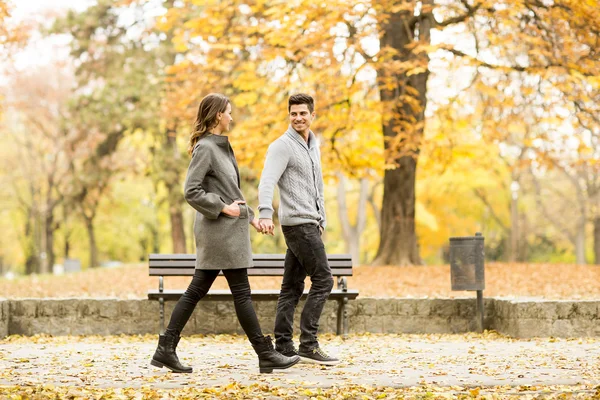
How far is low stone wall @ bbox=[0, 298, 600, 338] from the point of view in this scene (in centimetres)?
980

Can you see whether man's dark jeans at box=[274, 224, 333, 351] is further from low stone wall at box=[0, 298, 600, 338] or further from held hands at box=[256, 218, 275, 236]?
low stone wall at box=[0, 298, 600, 338]

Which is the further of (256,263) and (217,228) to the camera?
(256,263)

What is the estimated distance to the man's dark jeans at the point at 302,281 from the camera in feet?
22.3

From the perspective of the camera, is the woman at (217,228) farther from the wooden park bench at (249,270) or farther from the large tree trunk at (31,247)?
the large tree trunk at (31,247)

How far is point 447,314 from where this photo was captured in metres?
9.97

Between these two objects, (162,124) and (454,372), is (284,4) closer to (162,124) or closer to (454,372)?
(454,372)

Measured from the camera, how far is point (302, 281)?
23.6 feet

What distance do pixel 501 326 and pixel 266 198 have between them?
425cm

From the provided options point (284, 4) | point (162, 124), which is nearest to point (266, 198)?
point (284, 4)

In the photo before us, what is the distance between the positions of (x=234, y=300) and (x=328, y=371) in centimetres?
89

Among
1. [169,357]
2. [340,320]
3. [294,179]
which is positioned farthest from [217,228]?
[340,320]

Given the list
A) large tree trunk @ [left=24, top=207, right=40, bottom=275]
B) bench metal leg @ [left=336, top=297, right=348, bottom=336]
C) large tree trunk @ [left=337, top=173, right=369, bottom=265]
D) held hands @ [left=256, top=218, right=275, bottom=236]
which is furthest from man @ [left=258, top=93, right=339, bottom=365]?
large tree trunk @ [left=24, top=207, right=40, bottom=275]

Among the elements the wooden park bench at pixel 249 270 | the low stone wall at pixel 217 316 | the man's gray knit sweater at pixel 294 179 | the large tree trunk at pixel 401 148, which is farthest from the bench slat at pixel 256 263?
the large tree trunk at pixel 401 148

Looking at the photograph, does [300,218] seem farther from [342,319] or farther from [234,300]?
[342,319]
